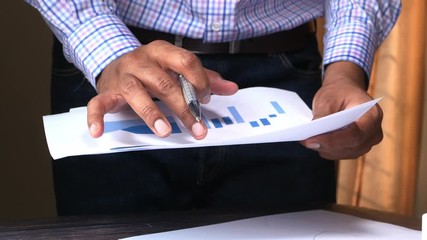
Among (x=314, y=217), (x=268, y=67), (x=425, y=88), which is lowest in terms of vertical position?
(x=425, y=88)

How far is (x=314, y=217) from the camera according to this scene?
810 mm

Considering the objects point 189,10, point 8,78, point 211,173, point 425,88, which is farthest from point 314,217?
point 8,78

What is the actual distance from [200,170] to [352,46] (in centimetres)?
27

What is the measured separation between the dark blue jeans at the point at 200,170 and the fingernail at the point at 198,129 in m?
0.28

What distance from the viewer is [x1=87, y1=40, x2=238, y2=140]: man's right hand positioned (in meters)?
0.69

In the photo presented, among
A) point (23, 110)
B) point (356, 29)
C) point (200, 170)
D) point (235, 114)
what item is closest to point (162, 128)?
point (235, 114)

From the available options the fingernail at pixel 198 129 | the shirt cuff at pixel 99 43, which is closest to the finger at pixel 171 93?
the fingernail at pixel 198 129

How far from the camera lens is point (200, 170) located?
3.20ft

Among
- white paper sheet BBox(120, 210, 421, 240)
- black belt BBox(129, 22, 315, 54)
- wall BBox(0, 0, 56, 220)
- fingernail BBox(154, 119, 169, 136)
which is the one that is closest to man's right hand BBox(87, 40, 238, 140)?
fingernail BBox(154, 119, 169, 136)

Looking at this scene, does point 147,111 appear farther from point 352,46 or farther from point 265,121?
point 352,46

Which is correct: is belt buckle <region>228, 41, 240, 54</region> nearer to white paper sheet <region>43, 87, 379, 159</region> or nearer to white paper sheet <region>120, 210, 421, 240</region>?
white paper sheet <region>43, 87, 379, 159</region>

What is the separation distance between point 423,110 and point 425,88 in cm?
6

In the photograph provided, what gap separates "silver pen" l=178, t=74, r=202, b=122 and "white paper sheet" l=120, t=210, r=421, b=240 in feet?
0.42

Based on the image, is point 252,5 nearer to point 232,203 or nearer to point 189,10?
point 189,10
